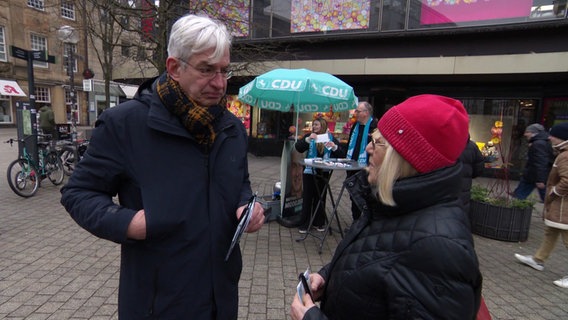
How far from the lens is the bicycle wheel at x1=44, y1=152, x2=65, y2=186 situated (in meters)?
7.50

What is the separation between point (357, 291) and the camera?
1.19 m

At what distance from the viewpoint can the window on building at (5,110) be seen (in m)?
24.6

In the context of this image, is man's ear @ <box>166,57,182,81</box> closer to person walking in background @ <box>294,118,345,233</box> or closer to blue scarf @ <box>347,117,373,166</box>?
person walking in background @ <box>294,118,345,233</box>

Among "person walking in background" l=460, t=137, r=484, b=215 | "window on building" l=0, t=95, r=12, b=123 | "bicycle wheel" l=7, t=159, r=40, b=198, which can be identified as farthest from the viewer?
"window on building" l=0, t=95, r=12, b=123

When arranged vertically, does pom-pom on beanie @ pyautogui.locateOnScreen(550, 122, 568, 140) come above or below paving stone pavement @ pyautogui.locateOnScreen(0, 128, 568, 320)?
above

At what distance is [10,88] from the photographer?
23250mm

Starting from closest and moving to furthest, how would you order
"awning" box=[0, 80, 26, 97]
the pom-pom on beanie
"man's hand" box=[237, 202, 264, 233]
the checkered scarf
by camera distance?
the checkered scarf, "man's hand" box=[237, 202, 264, 233], the pom-pom on beanie, "awning" box=[0, 80, 26, 97]

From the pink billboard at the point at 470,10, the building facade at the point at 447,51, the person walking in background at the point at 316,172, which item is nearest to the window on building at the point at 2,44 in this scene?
the building facade at the point at 447,51

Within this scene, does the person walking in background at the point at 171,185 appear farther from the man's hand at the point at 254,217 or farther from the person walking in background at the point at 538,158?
the person walking in background at the point at 538,158

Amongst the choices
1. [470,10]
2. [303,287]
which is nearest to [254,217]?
[303,287]

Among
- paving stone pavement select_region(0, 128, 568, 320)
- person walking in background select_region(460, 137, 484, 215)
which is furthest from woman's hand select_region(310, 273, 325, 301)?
person walking in background select_region(460, 137, 484, 215)

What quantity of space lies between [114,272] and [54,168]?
17.8 ft

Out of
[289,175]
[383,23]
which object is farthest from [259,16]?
[289,175]

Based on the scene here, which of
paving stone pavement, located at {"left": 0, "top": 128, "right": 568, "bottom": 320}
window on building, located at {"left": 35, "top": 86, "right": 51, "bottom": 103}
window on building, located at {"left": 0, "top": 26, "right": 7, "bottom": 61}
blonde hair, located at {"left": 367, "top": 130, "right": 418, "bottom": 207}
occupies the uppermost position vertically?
window on building, located at {"left": 0, "top": 26, "right": 7, "bottom": 61}
